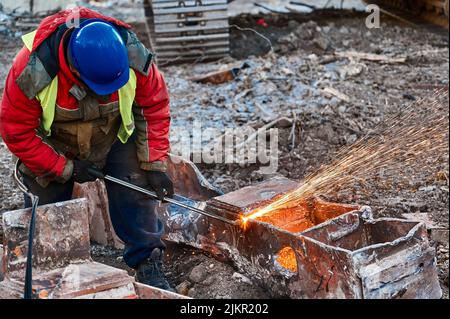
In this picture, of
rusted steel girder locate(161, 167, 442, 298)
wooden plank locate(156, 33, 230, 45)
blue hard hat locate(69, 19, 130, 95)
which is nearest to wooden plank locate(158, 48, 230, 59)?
wooden plank locate(156, 33, 230, 45)

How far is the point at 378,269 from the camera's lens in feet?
14.1

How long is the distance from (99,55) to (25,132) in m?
0.70

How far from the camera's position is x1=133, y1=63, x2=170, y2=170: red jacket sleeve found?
498 cm

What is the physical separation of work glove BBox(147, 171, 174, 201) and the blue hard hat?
0.81m

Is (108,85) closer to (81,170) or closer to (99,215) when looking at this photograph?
(81,170)

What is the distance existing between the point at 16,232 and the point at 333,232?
6.07 feet

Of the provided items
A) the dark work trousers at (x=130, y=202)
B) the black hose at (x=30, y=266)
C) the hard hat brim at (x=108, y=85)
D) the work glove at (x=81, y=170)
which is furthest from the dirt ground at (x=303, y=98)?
the hard hat brim at (x=108, y=85)

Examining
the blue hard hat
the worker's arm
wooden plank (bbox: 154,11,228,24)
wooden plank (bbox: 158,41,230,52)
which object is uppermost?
the blue hard hat

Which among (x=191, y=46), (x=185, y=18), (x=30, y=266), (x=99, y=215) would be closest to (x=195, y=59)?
(x=191, y=46)

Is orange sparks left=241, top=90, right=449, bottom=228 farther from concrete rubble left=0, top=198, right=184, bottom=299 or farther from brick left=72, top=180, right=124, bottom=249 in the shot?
concrete rubble left=0, top=198, right=184, bottom=299

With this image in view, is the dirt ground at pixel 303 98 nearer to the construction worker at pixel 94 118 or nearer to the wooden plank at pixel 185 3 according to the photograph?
Result: the construction worker at pixel 94 118

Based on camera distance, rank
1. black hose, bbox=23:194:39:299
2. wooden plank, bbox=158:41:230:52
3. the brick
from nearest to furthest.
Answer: black hose, bbox=23:194:39:299, the brick, wooden plank, bbox=158:41:230:52

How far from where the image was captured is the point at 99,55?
4.44 metres
